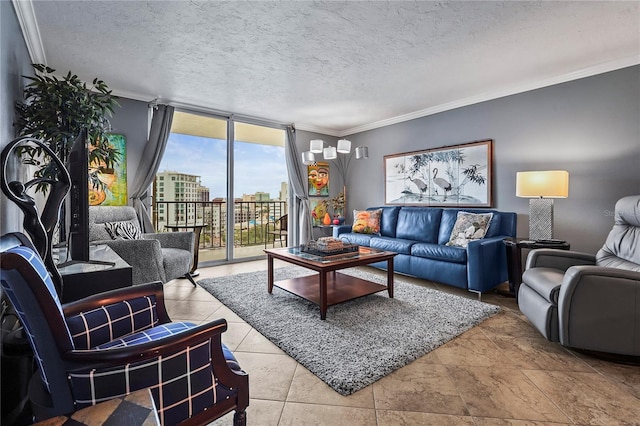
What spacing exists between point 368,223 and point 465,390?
10.7ft

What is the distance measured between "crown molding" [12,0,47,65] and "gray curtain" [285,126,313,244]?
3364mm

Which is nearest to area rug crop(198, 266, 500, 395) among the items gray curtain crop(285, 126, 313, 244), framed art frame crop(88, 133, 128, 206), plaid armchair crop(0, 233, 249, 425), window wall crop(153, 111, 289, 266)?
plaid armchair crop(0, 233, 249, 425)

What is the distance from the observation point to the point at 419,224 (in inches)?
173

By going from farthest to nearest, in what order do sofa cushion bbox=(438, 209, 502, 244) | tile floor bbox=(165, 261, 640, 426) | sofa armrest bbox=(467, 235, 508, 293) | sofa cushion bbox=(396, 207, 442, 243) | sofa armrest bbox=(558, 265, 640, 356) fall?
1. sofa cushion bbox=(396, 207, 442, 243)
2. sofa cushion bbox=(438, 209, 502, 244)
3. sofa armrest bbox=(467, 235, 508, 293)
4. sofa armrest bbox=(558, 265, 640, 356)
5. tile floor bbox=(165, 261, 640, 426)

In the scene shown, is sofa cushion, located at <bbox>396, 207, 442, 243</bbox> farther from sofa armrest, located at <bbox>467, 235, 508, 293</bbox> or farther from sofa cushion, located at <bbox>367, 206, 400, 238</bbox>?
sofa armrest, located at <bbox>467, 235, 508, 293</bbox>

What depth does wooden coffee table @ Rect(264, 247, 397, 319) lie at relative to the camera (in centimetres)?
266

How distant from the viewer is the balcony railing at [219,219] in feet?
18.1

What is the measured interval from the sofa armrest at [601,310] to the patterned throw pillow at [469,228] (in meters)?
1.61

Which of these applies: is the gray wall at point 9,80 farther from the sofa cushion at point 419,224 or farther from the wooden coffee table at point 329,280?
the sofa cushion at point 419,224

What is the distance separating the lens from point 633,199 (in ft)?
7.96

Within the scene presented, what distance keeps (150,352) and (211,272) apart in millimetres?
3548

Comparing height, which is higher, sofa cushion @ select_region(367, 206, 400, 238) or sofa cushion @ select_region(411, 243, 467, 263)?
sofa cushion @ select_region(367, 206, 400, 238)

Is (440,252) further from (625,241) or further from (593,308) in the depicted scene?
(593,308)

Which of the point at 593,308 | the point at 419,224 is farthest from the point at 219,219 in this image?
the point at 593,308
